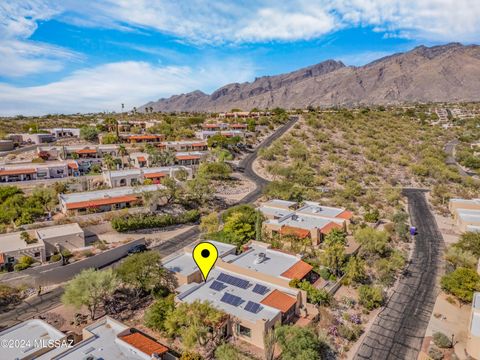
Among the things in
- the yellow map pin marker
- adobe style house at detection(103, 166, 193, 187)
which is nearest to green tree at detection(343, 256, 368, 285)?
the yellow map pin marker

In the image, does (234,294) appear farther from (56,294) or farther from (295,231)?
(56,294)

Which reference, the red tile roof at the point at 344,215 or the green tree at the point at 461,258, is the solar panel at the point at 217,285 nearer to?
the red tile roof at the point at 344,215

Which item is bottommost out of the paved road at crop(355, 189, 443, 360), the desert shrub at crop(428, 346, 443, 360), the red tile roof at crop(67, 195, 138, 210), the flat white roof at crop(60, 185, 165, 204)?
the paved road at crop(355, 189, 443, 360)

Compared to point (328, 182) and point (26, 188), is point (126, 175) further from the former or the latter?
point (328, 182)

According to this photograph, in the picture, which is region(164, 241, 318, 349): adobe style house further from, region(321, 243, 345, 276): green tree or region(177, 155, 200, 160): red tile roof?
region(177, 155, 200, 160): red tile roof

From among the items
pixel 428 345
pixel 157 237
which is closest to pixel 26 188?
pixel 157 237

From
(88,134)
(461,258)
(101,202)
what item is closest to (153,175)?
(101,202)
